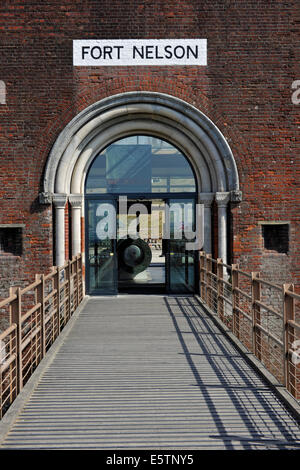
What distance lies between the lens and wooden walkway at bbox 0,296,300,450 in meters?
3.56

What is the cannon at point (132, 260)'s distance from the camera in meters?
13.5

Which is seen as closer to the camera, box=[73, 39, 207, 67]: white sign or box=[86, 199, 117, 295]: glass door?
box=[73, 39, 207, 67]: white sign

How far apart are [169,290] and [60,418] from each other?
6.27m

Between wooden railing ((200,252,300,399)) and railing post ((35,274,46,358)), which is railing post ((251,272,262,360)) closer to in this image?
wooden railing ((200,252,300,399))

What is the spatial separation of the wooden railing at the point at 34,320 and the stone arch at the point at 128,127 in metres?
1.04

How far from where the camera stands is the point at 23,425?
385 cm

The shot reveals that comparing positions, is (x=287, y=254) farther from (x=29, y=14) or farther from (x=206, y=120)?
(x=29, y=14)

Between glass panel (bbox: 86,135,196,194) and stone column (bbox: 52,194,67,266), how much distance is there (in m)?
0.89

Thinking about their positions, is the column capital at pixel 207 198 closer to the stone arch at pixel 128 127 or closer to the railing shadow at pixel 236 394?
the stone arch at pixel 128 127

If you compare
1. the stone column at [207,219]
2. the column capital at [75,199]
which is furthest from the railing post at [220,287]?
the column capital at [75,199]

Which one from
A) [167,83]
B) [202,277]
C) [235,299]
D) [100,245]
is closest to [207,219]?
[202,277]

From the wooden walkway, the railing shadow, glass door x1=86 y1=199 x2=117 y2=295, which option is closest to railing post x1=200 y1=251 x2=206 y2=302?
glass door x1=86 y1=199 x2=117 y2=295

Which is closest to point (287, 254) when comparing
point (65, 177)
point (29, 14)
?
point (65, 177)

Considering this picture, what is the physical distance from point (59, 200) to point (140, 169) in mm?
1793
